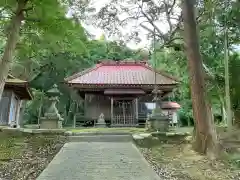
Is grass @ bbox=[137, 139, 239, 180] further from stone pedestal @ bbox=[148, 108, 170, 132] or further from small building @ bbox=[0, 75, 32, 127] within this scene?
small building @ bbox=[0, 75, 32, 127]

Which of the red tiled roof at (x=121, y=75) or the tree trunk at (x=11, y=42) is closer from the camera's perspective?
the tree trunk at (x=11, y=42)

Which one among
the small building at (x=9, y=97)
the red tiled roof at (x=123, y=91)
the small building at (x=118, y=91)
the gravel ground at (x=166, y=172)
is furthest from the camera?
the red tiled roof at (x=123, y=91)

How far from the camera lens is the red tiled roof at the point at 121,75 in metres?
17.2

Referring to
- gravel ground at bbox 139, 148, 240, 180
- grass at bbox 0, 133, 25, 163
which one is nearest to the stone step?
grass at bbox 0, 133, 25, 163

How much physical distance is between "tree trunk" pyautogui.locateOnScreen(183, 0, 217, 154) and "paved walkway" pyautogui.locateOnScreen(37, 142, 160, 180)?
1.72m

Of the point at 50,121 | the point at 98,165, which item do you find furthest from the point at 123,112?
the point at 98,165

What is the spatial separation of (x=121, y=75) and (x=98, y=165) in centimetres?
1339

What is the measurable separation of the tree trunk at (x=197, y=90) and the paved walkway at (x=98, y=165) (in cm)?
172

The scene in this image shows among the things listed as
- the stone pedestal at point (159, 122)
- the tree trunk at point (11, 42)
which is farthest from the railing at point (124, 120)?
the tree trunk at point (11, 42)

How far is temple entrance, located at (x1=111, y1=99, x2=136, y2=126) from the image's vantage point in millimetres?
17755

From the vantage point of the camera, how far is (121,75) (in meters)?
19.0

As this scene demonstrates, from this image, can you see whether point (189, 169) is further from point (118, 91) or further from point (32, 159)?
point (118, 91)

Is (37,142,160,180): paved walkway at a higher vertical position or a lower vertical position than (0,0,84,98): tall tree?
lower

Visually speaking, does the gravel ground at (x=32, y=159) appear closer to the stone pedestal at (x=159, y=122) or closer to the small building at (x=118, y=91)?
the stone pedestal at (x=159, y=122)
